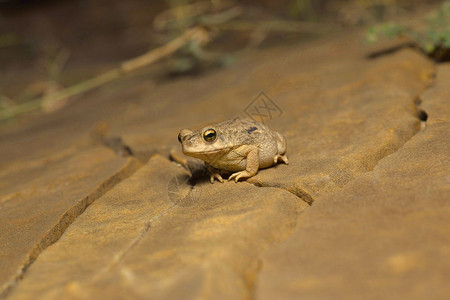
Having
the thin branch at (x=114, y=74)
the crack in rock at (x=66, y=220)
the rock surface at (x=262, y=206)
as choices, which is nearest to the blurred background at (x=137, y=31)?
the thin branch at (x=114, y=74)

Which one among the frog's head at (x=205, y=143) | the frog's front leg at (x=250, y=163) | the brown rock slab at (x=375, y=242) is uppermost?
the frog's head at (x=205, y=143)

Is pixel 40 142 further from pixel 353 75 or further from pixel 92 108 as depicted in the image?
pixel 353 75

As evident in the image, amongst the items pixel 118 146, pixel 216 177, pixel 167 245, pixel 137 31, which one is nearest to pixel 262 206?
pixel 167 245

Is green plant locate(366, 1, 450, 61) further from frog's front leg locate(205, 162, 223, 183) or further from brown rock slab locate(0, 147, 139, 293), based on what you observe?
brown rock slab locate(0, 147, 139, 293)

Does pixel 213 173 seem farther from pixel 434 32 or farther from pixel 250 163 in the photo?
pixel 434 32

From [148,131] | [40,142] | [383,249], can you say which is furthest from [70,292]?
[40,142]

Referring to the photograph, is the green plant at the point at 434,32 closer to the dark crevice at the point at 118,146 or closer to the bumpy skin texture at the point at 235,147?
the bumpy skin texture at the point at 235,147
